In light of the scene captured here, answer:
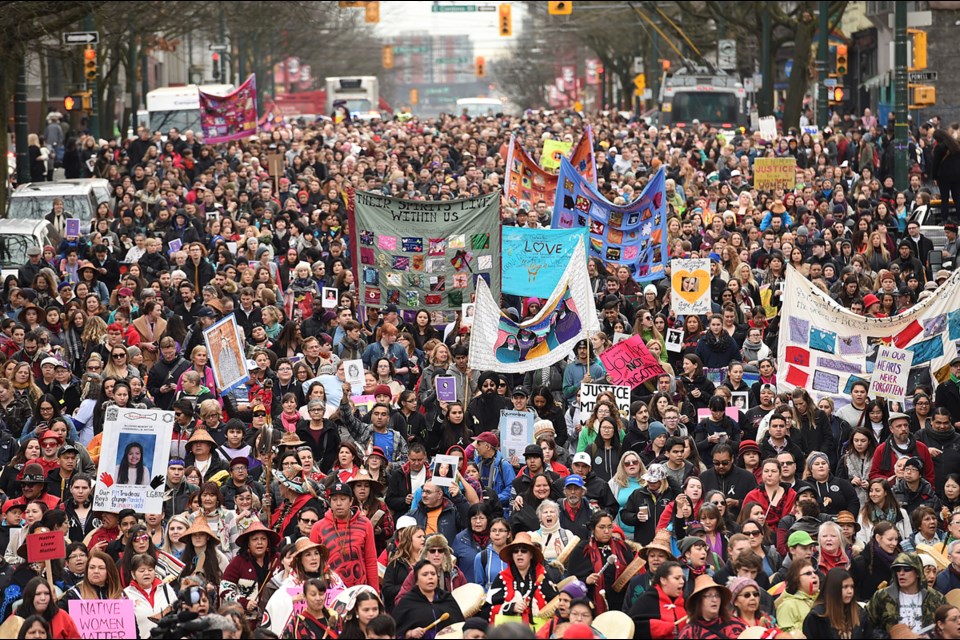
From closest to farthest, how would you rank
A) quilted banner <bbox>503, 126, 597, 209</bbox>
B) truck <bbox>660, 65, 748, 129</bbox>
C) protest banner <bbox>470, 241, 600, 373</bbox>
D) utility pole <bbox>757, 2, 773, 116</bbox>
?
protest banner <bbox>470, 241, 600, 373</bbox> < quilted banner <bbox>503, 126, 597, 209</bbox> < truck <bbox>660, 65, 748, 129</bbox> < utility pole <bbox>757, 2, 773, 116</bbox>

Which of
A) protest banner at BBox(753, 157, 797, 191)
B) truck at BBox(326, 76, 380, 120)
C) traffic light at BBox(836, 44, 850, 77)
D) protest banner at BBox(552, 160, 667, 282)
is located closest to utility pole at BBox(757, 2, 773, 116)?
traffic light at BBox(836, 44, 850, 77)

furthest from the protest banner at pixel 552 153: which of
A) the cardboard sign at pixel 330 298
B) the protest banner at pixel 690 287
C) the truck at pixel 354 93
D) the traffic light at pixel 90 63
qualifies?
the truck at pixel 354 93

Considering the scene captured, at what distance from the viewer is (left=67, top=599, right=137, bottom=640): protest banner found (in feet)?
32.9

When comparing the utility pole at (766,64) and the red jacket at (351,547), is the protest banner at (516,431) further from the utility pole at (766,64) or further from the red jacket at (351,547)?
the utility pole at (766,64)

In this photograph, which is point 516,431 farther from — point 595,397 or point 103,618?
point 103,618

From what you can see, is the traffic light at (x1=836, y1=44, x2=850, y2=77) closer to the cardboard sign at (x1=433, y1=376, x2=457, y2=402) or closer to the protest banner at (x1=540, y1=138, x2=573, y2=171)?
the protest banner at (x1=540, y1=138, x2=573, y2=171)

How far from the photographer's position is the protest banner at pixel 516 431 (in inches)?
550

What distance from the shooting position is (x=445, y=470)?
12.3m

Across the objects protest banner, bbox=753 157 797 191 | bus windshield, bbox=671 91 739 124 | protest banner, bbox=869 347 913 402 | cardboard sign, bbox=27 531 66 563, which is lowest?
cardboard sign, bbox=27 531 66 563

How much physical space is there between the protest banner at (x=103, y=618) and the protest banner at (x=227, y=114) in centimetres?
2528

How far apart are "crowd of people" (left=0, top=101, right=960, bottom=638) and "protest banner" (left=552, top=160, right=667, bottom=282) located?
1.05ft

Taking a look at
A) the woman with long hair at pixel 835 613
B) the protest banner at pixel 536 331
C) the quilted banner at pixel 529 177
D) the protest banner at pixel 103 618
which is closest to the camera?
the woman with long hair at pixel 835 613

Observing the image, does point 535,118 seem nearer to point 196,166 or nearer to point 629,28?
point 196,166

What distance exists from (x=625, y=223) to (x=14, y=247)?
835 centimetres
